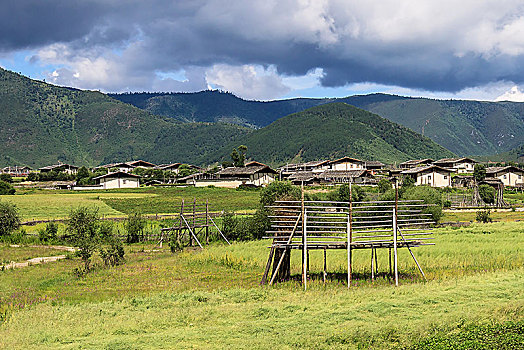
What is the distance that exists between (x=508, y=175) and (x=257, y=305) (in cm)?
9865

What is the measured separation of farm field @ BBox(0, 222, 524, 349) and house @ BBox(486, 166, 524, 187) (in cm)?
8183

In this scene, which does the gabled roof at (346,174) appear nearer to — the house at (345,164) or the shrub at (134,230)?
the house at (345,164)

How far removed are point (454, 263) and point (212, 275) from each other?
10.7m

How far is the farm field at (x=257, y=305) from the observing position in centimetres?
1162

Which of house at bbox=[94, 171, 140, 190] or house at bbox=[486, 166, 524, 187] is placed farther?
house at bbox=[94, 171, 140, 190]

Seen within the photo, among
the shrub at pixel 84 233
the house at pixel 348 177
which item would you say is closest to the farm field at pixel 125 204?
the shrub at pixel 84 233

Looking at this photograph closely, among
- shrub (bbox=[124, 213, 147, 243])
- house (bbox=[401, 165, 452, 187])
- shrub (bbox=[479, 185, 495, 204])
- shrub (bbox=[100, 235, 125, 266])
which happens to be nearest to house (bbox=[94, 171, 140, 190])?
house (bbox=[401, 165, 452, 187])

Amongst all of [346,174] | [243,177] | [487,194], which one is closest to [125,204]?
[243,177]

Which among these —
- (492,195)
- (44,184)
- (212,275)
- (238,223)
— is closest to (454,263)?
(212,275)

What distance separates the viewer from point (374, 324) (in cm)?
1220

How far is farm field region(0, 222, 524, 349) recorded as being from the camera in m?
11.6

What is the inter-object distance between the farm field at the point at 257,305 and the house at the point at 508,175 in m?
81.8

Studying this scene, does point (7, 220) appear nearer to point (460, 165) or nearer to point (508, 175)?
point (508, 175)

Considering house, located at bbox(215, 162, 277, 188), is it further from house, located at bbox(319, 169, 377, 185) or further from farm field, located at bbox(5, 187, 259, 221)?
farm field, located at bbox(5, 187, 259, 221)
